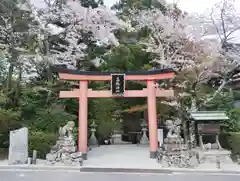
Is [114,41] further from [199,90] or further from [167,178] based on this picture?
[167,178]

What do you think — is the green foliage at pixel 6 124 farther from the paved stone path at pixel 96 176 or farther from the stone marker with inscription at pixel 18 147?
the paved stone path at pixel 96 176

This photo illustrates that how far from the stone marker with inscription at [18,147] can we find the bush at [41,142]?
741 millimetres

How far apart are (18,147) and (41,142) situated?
3.49ft

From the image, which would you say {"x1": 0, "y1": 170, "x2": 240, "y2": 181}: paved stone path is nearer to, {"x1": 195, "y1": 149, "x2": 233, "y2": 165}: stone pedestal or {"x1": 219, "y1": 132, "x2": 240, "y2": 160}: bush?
{"x1": 195, "y1": 149, "x2": 233, "y2": 165}: stone pedestal

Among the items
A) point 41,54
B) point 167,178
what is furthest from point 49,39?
point 167,178

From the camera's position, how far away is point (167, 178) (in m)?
7.20

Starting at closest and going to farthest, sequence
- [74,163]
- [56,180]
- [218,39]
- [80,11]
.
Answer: [56,180] → [74,163] → [218,39] → [80,11]

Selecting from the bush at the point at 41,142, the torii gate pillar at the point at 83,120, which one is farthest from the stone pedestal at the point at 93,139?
the bush at the point at 41,142

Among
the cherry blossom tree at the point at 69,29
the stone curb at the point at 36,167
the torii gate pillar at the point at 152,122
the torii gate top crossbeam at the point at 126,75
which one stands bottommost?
the stone curb at the point at 36,167

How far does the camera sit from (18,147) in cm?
910

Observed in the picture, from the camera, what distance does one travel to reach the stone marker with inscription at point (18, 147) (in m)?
8.98

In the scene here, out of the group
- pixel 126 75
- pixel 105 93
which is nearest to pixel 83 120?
pixel 105 93

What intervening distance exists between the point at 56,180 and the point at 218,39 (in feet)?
39.1

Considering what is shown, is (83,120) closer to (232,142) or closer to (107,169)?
(107,169)
